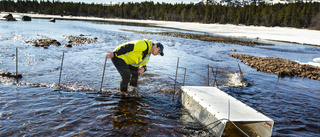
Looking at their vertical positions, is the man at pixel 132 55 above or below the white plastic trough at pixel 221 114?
above

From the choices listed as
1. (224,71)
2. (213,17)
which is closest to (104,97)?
(224,71)

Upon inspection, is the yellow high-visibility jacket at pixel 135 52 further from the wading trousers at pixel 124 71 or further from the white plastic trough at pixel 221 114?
the white plastic trough at pixel 221 114

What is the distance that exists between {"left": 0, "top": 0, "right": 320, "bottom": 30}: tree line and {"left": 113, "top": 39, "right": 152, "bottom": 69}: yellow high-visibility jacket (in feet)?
284

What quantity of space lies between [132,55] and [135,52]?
0.54ft

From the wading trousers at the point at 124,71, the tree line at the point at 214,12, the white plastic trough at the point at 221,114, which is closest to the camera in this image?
the white plastic trough at the point at 221,114

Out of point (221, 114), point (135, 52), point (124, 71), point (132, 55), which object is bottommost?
point (221, 114)

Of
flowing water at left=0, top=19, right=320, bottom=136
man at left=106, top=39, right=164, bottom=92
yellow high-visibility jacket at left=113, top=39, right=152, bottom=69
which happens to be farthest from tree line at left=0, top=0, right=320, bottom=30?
yellow high-visibility jacket at left=113, top=39, right=152, bottom=69

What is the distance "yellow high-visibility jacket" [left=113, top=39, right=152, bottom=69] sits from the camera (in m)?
6.58

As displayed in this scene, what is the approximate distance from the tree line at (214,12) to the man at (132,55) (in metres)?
86.4

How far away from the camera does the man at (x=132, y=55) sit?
660 cm

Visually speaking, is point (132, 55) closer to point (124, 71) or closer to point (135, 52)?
point (135, 52)

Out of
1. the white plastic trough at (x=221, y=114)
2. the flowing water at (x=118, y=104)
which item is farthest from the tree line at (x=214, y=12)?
the white plastic trough at (x=221, y=114)

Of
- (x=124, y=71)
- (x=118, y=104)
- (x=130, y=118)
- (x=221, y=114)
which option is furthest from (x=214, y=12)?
(x=221, y=114)

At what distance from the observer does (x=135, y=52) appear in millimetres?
7004
